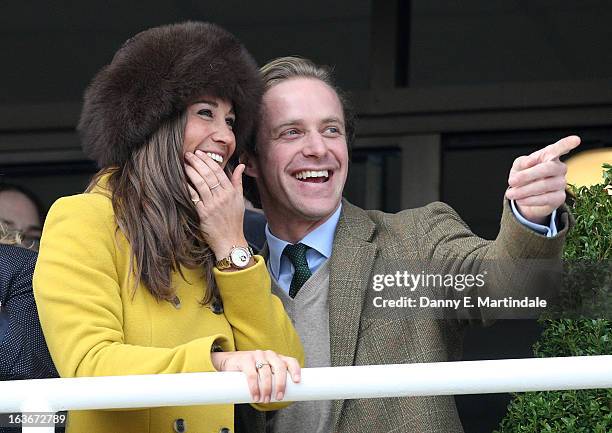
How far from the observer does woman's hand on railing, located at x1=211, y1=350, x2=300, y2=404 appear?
1.94 metres

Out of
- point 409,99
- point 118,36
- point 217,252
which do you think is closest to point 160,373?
point 217,252

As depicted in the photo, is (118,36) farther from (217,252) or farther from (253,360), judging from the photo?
(253,360)

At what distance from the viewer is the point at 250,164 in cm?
284

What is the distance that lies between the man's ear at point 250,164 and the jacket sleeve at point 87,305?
545mm

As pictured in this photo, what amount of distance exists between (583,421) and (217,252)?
0.72 meters

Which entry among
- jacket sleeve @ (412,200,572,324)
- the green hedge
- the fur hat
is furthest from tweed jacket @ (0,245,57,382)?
the green hedge

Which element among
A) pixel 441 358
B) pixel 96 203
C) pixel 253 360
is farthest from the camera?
pixel 441 358

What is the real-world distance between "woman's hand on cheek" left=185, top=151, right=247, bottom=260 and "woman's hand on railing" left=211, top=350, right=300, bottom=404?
0.31 meters

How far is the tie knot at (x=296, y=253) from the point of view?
269cm

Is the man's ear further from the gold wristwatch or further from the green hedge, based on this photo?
the green hedge

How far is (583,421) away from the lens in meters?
2.43

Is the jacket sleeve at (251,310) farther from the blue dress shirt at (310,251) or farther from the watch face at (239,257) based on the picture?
the blue dress shirt at (310,251)

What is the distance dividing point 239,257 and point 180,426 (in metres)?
0.30

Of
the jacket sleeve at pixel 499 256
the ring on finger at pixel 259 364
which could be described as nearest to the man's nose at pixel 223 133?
the jacket sleeve at pixel 499 256
